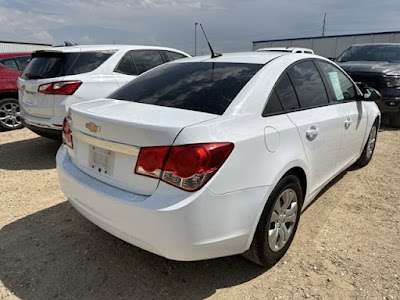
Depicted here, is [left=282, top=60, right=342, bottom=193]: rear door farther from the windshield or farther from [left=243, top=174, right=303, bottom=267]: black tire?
the windshield

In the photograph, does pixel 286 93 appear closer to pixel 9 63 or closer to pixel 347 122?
pixel 347 122

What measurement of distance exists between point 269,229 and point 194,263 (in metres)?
0.67

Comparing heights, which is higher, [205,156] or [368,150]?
[205,156]

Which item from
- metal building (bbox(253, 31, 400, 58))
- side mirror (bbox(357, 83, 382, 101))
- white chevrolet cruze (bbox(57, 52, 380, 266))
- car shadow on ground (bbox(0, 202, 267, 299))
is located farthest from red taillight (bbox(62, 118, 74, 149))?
metal building (bbox(253, 31, 400, 58))

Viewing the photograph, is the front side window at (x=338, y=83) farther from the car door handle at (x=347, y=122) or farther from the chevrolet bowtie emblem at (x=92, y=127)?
the chevrolet bowtie emblem at (x=92, y=127)

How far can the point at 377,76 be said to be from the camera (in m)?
7.18

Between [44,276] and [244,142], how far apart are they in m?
1.79

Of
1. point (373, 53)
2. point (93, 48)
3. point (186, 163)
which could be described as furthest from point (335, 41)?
point (186, 163)

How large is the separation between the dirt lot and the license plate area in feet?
2.71

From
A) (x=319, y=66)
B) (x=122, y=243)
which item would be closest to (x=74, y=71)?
(x=122, y=243)

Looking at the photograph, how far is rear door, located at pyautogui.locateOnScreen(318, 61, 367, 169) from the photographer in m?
3.36

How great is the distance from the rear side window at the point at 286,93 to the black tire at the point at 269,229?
57cm

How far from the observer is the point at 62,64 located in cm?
478

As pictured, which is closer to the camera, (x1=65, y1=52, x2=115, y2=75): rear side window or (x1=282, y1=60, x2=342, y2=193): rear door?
(x1=282, y1=60, x2=342, y2=193): rear door
